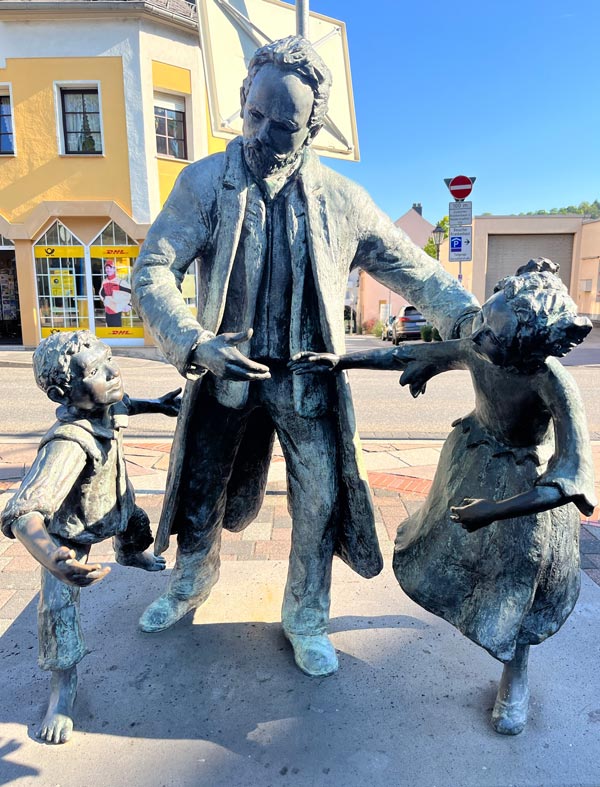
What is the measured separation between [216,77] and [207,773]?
3.02 m

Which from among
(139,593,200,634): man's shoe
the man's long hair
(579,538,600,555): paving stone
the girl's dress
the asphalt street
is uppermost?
the man's long hair

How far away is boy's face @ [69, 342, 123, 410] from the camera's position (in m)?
1.79

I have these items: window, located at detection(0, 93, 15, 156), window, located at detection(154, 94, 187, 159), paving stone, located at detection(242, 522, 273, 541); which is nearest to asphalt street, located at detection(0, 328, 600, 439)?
paving stone, located at detection(242, 522, 273, 541)

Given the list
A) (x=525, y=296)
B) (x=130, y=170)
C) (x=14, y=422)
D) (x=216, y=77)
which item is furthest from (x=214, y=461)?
(x=130, y=170)

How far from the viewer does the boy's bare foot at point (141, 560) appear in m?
2.21

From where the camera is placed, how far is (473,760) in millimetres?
1674

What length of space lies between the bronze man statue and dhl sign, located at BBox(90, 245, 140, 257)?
12.5 m

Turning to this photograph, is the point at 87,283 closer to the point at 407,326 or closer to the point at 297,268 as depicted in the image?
the point at 407,326

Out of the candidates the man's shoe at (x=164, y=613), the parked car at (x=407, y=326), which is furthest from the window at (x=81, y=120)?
the man's shoe at (x=164, y=613)

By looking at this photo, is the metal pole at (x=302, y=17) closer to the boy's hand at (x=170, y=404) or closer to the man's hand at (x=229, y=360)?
the boy's hand at (x=170, y=404)

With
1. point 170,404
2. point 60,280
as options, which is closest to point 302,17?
point 170,404

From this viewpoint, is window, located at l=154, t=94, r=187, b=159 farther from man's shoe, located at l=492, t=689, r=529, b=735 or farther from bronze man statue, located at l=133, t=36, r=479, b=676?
man's shoe, located at l=492, t=689, r=529, b=735

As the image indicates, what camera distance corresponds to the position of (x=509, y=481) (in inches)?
68.6

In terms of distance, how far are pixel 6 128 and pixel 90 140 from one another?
1.82m
